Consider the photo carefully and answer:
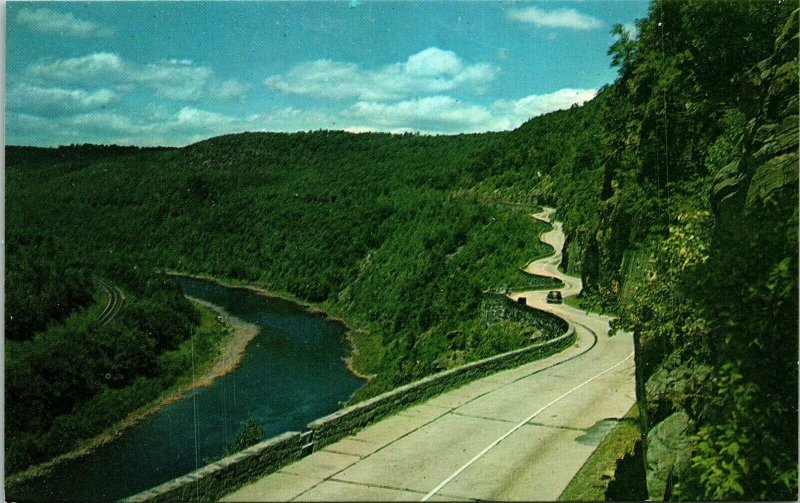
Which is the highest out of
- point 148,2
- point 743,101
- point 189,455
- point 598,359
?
point 148,2

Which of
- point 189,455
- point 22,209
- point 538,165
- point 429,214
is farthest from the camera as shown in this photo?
point 538,165

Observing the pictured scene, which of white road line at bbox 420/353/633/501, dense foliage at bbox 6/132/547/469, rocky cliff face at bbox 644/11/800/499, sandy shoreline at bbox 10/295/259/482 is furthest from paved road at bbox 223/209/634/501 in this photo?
sandy shoreline at bbox 10/295/259/482

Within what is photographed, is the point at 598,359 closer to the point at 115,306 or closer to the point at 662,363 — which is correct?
the point at 662,363

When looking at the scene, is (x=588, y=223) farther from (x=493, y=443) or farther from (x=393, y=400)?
(x=493, y=443)

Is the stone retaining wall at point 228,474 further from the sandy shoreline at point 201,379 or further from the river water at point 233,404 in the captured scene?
the sandy shoreline at point 201,379

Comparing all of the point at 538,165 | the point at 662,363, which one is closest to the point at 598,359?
the point at 662,363

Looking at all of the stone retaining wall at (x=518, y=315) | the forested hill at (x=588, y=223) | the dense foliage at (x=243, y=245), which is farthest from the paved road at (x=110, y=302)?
the stone retaining wall at (x=518, y=315)

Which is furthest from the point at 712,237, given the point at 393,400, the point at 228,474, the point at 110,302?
the point at 110,302
